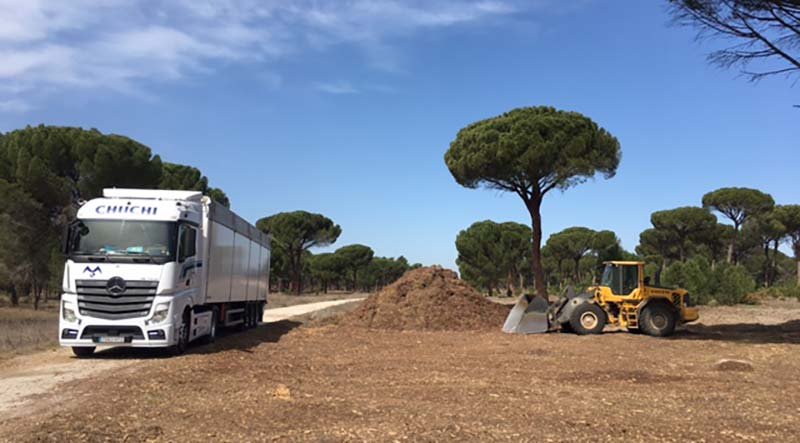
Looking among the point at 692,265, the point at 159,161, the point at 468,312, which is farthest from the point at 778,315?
the point at 159,161

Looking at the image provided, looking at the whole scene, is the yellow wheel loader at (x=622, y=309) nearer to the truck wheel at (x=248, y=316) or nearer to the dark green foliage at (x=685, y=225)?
the truck wheel at (x=248, y=316)

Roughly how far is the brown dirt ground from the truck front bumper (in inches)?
19.8

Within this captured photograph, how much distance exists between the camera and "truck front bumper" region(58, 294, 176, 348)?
39.3 feet

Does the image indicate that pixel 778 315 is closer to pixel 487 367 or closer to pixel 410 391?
pixel 487 367

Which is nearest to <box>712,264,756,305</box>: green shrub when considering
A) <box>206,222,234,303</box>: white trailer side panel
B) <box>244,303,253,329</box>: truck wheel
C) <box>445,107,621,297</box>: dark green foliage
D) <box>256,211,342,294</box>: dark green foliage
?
<box>445,107,621,297</box>: dark green foliage

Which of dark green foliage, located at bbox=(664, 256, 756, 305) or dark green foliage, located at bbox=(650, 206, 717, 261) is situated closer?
dark green foliage, located at bbox=(664, 256, 756, 305)

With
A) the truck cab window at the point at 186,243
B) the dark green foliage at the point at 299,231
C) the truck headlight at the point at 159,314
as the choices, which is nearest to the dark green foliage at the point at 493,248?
the dark green foliage at the point at 299,231

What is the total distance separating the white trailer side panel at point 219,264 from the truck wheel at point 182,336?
1441mm

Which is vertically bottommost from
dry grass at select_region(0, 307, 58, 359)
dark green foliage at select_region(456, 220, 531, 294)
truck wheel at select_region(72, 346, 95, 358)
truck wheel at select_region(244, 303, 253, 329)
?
dry grass at select_region(0, 307, 58, 359)

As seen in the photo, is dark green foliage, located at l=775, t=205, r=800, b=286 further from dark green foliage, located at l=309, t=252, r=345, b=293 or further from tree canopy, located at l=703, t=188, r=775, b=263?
dark green foliage, located at l=309, t=252, r=345, b=293

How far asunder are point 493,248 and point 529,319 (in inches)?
1421

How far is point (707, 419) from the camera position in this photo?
7000 millimetres

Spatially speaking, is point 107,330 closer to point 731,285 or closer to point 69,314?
point 69,314

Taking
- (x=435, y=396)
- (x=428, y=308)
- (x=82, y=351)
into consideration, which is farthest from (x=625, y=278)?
(x=82, y=351)
